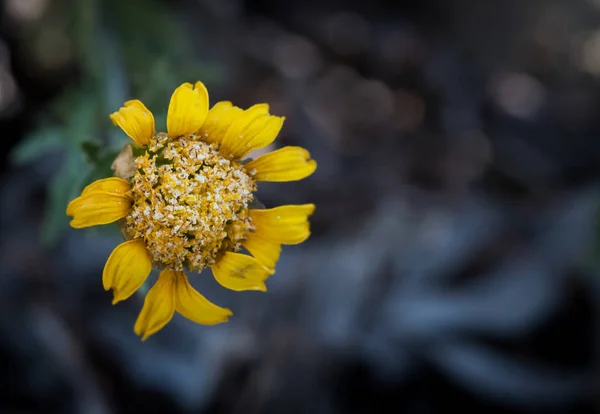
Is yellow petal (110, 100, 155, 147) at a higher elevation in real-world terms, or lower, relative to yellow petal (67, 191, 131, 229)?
higher

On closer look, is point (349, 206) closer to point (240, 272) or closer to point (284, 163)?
point (284, 163)

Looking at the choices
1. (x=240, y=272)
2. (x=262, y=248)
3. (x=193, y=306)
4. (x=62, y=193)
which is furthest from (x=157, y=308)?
(x=62, y=193)

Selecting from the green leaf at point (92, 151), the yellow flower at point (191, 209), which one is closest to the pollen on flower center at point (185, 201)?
the yellow flower at point (191, 209)

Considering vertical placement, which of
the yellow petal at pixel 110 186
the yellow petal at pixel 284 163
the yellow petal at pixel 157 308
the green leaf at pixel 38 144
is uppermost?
the yellow petal at pixel 284 163

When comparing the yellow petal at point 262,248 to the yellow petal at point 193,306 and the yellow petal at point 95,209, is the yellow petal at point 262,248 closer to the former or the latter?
the yellow petal at point 193,306

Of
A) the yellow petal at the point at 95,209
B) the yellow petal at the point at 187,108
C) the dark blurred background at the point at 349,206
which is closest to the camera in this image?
the yellow petal at the point at 95,209

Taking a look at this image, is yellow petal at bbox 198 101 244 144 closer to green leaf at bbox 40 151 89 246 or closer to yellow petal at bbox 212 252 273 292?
yellow petal at bbox 212 252 273 292

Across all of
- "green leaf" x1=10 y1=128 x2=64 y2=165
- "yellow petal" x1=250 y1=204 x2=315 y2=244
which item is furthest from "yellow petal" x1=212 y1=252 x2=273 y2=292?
"green leaf" x1=10 y1=128 x2=64 y2=165
